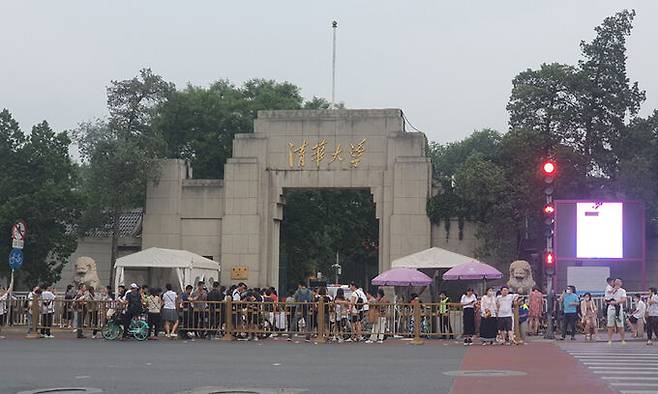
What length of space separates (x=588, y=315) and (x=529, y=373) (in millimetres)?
12481

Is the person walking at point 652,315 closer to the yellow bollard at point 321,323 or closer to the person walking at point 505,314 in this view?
the person walking at point 505,314

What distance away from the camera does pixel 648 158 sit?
38594 millimetres

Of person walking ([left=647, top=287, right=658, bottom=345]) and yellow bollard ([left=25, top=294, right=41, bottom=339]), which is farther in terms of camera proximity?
yellow bollard ([left=25, top=294, right=41, bottom=339])

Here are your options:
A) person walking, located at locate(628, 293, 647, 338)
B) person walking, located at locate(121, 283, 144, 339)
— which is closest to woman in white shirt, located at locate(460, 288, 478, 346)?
person walking, located at locate(628, 293, 647, 338)

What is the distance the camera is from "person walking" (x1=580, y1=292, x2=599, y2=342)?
28.1 m

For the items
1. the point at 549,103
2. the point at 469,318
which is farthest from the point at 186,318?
the point at 549,103

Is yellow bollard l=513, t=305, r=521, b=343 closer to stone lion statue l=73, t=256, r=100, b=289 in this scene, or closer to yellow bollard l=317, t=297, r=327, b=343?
yellow bollard l=317, t=297, r=327, b=343

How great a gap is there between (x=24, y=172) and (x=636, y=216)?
2395cm

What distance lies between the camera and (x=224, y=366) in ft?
58.4

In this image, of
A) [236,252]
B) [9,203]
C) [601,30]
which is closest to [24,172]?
[9,203]

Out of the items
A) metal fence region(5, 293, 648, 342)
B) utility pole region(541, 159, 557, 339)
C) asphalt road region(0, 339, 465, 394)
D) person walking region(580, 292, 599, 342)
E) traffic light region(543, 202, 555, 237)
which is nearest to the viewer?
asphalt road region(0, 339, 465, 394)

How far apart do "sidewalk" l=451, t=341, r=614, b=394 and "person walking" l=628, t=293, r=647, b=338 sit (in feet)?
16.4

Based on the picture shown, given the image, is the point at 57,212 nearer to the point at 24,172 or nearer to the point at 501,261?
the point at 24,172

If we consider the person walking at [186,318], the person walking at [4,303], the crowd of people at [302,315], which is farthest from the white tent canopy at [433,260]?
the person walking at [4,303]
